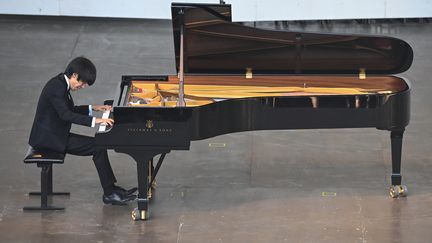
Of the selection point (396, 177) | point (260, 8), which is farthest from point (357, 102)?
point (260, 8)

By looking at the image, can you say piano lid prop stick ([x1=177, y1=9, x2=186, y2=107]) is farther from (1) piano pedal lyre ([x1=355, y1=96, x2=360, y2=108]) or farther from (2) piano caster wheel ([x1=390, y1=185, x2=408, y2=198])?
(2) piano caster wheel ([x1=390, y1=185, x2=408, y2=198])

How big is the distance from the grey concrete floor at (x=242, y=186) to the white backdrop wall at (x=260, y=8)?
61.4 inches

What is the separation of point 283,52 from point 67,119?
1.91 meters

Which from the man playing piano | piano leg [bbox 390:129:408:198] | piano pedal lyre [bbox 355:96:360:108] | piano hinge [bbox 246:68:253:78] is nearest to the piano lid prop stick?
the man playing piano

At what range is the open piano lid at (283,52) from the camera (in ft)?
29.6

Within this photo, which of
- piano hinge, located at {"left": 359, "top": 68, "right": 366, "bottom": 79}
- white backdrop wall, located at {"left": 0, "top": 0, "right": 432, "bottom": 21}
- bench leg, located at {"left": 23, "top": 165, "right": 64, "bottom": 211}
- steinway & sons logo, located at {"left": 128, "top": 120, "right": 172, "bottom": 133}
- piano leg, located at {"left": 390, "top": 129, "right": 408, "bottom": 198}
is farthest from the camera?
white backdrop wall, located at {"left": 0, "top": 0, "right": 432, "bottom": 21}

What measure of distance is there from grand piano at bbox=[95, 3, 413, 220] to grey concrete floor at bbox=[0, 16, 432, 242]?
0.88ft

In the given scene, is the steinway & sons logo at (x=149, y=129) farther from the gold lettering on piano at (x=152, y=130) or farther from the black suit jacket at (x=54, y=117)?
the black suit jacket at (x=54, y=117)

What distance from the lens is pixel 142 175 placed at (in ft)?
27.6

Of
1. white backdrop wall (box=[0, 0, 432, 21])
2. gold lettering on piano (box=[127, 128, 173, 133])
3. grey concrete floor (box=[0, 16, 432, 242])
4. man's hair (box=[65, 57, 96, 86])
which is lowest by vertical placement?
grey concrete floor (box=[0, 16, 432, 242])

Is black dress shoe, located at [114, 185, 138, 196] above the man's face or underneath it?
underneath

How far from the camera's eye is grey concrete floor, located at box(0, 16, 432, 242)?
8469 mm

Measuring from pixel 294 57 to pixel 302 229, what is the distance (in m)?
1.52

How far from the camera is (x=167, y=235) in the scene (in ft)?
27.6
